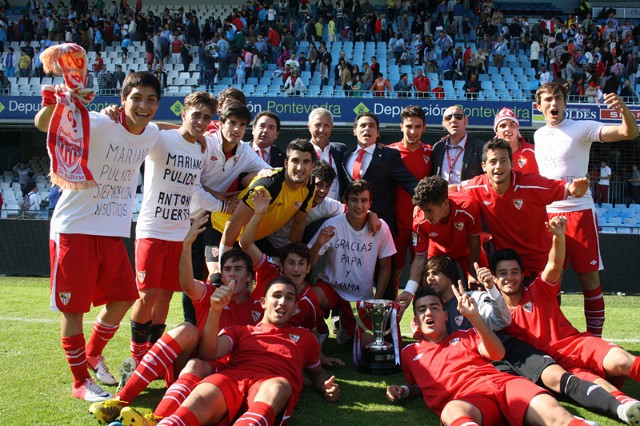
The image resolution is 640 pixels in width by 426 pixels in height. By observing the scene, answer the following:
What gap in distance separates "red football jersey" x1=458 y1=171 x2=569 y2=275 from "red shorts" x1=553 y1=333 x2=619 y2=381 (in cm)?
89

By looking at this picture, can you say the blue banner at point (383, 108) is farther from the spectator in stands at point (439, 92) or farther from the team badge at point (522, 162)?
the team badge at point (522, 162)

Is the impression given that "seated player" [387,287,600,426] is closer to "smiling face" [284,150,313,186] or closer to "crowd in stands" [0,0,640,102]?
"smiling face" [284,150,313,186]

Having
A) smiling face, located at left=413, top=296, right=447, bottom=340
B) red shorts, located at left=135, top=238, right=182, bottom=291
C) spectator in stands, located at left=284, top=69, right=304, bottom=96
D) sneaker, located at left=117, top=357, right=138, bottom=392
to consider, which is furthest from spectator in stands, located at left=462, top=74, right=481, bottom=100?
sneaker, located at left=117, top=357, right=138, bottom=392

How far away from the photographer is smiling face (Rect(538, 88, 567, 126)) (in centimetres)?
520

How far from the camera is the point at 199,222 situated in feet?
12.9

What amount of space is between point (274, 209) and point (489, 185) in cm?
171

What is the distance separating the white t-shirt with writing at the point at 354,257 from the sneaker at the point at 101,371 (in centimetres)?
190

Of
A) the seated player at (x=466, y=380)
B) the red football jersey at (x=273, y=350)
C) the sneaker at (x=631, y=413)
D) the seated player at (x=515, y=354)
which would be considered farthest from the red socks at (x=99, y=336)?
the sneaker at (x=631, y=413)

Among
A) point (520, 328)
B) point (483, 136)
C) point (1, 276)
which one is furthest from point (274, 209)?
point (483, 136)

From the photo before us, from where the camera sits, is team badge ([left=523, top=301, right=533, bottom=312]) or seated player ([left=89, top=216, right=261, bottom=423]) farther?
team badge ([left=523, top=301, right=533, bottom=312])

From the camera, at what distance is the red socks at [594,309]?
5211mm

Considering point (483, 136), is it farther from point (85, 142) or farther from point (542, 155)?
point (85, 142)

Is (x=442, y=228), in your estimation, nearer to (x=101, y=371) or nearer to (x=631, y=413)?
(x=631, y=413)

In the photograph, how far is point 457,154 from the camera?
589 cm
